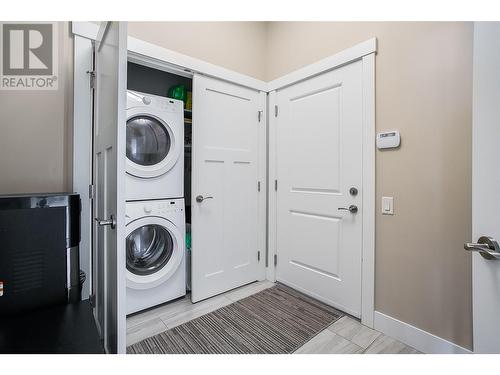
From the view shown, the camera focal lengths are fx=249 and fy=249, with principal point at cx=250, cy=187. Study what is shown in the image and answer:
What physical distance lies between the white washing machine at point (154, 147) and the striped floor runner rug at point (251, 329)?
0.98 metres

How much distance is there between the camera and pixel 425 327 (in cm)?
153

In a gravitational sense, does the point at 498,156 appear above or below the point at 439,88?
below

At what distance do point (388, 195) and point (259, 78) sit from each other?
162 cm

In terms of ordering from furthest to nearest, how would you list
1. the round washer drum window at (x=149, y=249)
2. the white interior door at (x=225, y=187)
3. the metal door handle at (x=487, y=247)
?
1. the white interior door at (x=225, y=187)
2. the round washer drum window at (x=149, y=249)
3. the metal door handle at (x=487, y=247)

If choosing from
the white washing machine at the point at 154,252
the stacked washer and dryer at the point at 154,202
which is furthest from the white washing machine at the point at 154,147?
the white washing machine at the point at 154,252

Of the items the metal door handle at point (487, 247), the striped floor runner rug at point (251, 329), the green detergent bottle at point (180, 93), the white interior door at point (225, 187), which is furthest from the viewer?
the green detergent bottle at point (180, 93)

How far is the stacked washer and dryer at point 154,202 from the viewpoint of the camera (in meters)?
1.84

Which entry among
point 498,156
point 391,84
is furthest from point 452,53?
point 498,156

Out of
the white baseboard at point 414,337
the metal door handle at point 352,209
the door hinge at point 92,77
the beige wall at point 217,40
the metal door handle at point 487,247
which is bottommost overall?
the white baseboard at point 414,337

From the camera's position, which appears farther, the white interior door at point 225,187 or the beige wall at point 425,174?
the white interior door at point 225,187

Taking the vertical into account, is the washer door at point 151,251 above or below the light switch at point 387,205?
below

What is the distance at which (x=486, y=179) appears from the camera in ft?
2.62

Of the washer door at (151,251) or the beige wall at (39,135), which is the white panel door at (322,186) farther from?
the beige wall at (39,135)
